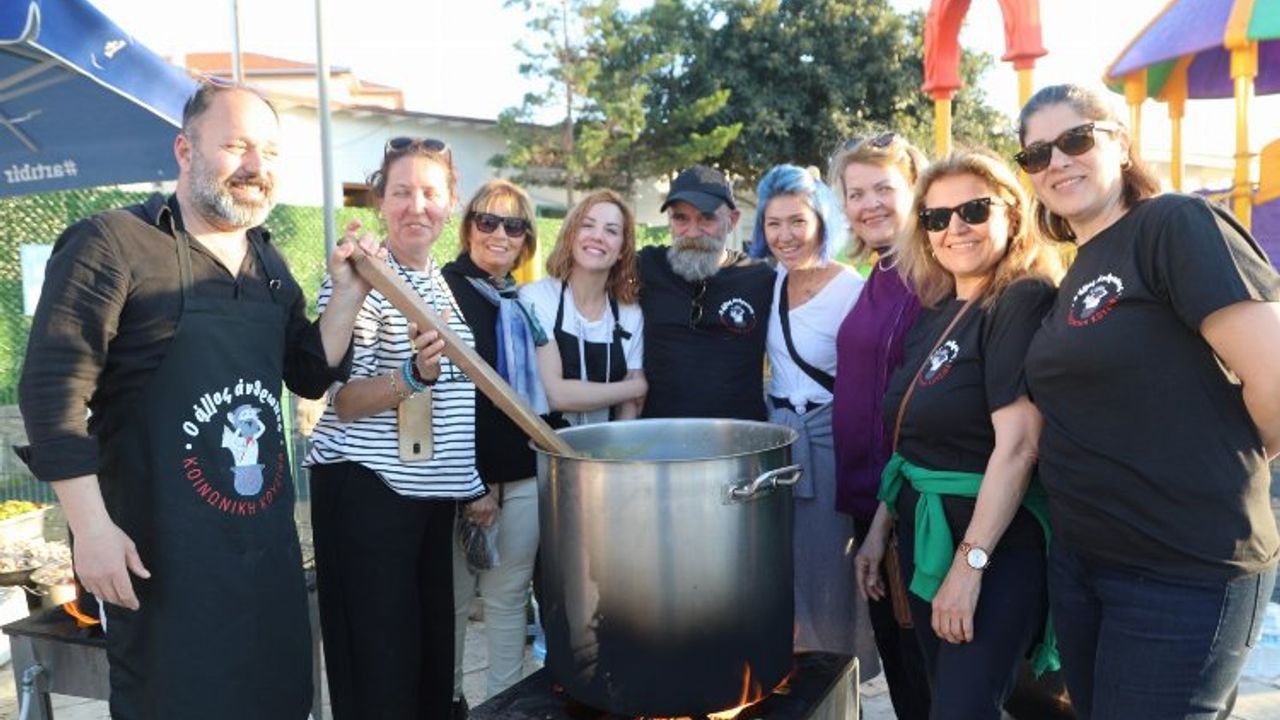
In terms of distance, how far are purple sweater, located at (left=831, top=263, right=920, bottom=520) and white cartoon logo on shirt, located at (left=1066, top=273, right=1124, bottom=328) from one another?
2.31 feet

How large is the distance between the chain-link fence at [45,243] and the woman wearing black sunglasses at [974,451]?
81.7 inches

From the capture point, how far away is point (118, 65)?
3.87 metres

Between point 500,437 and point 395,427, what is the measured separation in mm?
477

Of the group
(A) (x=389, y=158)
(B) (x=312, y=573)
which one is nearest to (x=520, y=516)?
(B) (x=312, y=573)

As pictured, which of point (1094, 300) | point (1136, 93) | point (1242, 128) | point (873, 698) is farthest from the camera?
point (1136, 93)

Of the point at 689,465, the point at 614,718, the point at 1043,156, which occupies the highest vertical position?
the point at 1043,156

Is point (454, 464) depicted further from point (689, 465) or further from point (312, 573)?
point (689, 465)

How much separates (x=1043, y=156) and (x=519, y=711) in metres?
1.64

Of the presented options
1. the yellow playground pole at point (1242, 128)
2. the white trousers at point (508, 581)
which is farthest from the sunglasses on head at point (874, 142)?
the yellow playground pole at point (1242, 128)

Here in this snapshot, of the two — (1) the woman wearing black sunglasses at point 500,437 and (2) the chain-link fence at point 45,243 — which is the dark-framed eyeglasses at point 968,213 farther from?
(2) the chain-link fence at point 45,243

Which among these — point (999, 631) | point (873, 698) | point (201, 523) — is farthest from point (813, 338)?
point (201, 523)

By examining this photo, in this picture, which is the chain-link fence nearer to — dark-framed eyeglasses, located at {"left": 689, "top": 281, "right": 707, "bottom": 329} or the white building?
dark-framed eyeglasses, located at {"left": 689, "top": 281, "right": 707, "bottom": 329}

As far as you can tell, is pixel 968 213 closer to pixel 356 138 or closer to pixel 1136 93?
pixel 1136 93

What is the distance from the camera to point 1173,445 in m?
1.68
